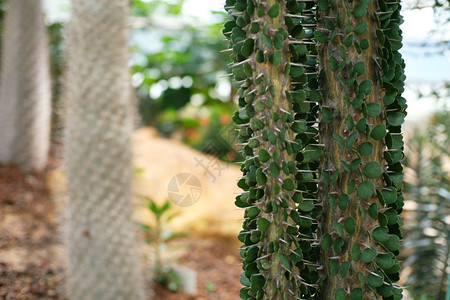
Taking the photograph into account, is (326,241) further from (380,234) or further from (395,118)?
(395,118)

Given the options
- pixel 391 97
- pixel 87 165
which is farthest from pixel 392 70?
pixel 87 165

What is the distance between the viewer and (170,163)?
4.95 metres

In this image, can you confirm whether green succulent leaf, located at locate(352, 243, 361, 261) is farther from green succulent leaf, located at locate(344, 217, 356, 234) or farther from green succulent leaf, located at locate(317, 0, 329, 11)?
green succulent leaf, located at locate(317, 0, 329, 11)

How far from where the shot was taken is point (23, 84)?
387 cm

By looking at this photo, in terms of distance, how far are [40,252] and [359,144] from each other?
7.69 ft

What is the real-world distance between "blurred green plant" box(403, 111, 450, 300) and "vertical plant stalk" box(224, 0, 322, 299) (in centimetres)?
137

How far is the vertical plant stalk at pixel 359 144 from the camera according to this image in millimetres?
1042

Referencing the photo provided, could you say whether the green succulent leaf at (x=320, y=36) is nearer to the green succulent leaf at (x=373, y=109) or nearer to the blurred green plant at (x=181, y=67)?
the green succulent leaf at (x=373, y=109)

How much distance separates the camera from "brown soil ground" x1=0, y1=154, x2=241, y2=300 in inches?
91.6

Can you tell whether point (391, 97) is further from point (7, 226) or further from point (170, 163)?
point (170, 163)

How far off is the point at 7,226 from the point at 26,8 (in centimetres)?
164

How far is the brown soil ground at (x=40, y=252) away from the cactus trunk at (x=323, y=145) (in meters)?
1.19

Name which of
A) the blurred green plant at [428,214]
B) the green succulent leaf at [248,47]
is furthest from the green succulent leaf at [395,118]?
the blurred green plant at [428,214]

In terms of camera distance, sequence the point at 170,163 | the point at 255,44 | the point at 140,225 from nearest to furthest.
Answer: the point at 255,44, the point at 140,225, the point at 170,163
